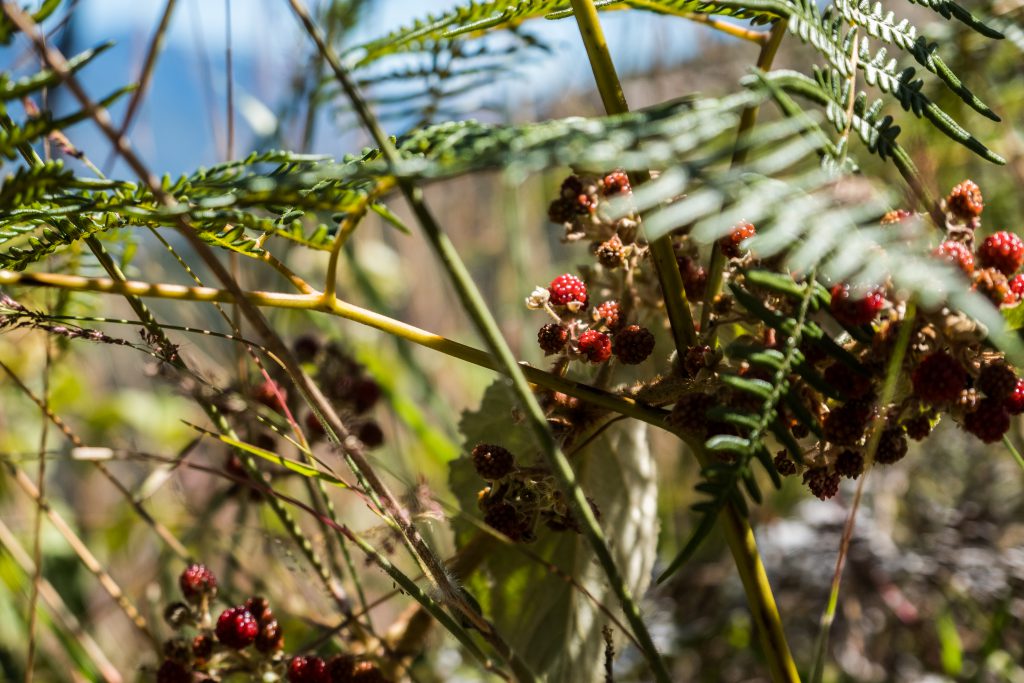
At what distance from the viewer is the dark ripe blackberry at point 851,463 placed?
320 millimetres

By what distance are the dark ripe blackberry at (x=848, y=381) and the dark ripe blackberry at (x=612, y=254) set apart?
10cm

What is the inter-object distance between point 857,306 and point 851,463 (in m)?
0.06

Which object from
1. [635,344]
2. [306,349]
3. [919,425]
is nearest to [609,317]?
[635,344]

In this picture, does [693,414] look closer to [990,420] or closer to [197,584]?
[990,420]

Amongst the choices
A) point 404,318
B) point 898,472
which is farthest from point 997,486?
point 404,318

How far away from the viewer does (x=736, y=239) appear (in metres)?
0.33

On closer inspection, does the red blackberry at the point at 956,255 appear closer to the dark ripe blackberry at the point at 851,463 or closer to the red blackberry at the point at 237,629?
the dark ripe blackberry at the point at 851,463

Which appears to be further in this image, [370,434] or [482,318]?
[370,434]

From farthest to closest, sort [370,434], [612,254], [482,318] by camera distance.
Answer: [370,434] → [612,254] → [482,318]

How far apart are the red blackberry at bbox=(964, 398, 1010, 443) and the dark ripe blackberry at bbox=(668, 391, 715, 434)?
0.09m

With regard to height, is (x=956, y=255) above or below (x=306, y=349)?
below

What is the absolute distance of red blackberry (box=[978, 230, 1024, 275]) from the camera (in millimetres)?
311

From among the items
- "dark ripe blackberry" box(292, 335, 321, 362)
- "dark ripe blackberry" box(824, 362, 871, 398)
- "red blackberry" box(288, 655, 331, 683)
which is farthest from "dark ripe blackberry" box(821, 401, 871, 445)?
"dark ripe blackberry" box(292, 335, 321, 362)

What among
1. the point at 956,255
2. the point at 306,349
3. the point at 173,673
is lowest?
the point at 173,673
